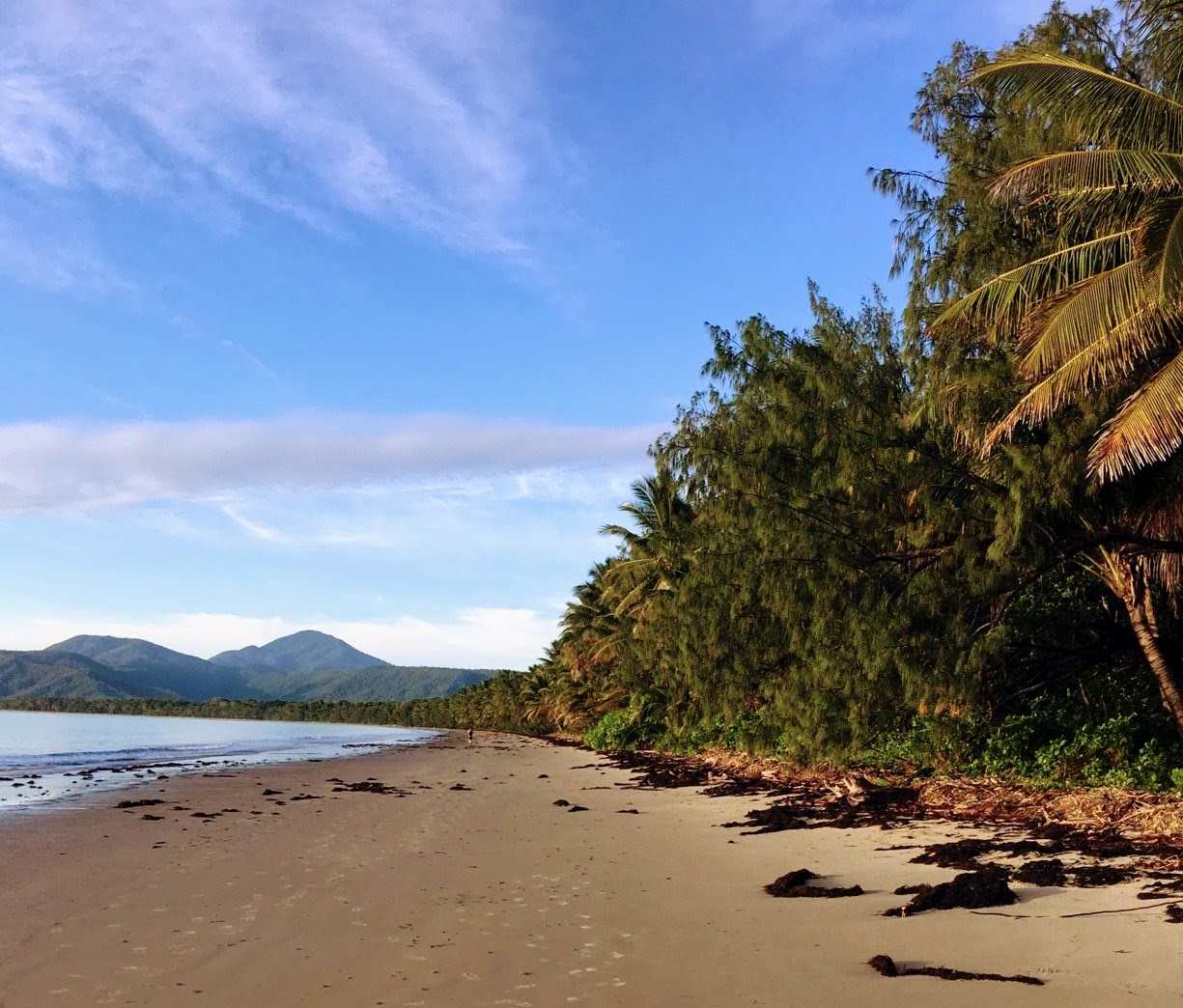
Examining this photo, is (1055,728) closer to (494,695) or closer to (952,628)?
(952,628)

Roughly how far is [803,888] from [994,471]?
5764 mm

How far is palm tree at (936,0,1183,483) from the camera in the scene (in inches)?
307

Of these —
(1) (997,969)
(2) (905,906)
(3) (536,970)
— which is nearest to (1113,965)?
(1) (997,969)

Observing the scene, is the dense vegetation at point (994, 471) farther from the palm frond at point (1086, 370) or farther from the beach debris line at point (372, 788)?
the beach debris line at point (372, 788)

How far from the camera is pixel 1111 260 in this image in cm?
902

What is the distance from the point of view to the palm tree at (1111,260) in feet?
25.6

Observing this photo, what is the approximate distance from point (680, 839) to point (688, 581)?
6.55 metres

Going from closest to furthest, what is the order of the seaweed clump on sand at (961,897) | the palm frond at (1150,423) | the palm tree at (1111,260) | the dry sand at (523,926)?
the dry sand at (523,926) → the seaweed clump on sand at (961,897) → the palm frond at (1150,423) → the palm tree at (1111,260)

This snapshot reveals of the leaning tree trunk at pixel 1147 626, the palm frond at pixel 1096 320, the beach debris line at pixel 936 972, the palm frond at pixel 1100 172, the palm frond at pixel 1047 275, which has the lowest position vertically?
the beach debris line at pixel 936 972

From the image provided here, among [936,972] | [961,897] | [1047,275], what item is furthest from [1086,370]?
[936,972]

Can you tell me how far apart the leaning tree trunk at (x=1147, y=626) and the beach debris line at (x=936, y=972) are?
7.81 m

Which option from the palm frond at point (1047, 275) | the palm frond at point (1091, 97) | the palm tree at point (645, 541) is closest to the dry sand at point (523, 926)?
the palm frond at point (1047, 275)

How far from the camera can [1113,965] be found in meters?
4.68

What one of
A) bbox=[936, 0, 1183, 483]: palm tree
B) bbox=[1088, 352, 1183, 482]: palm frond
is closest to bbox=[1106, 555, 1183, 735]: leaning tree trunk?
bbox=[936, 0, 1183, 483]: palm tree
